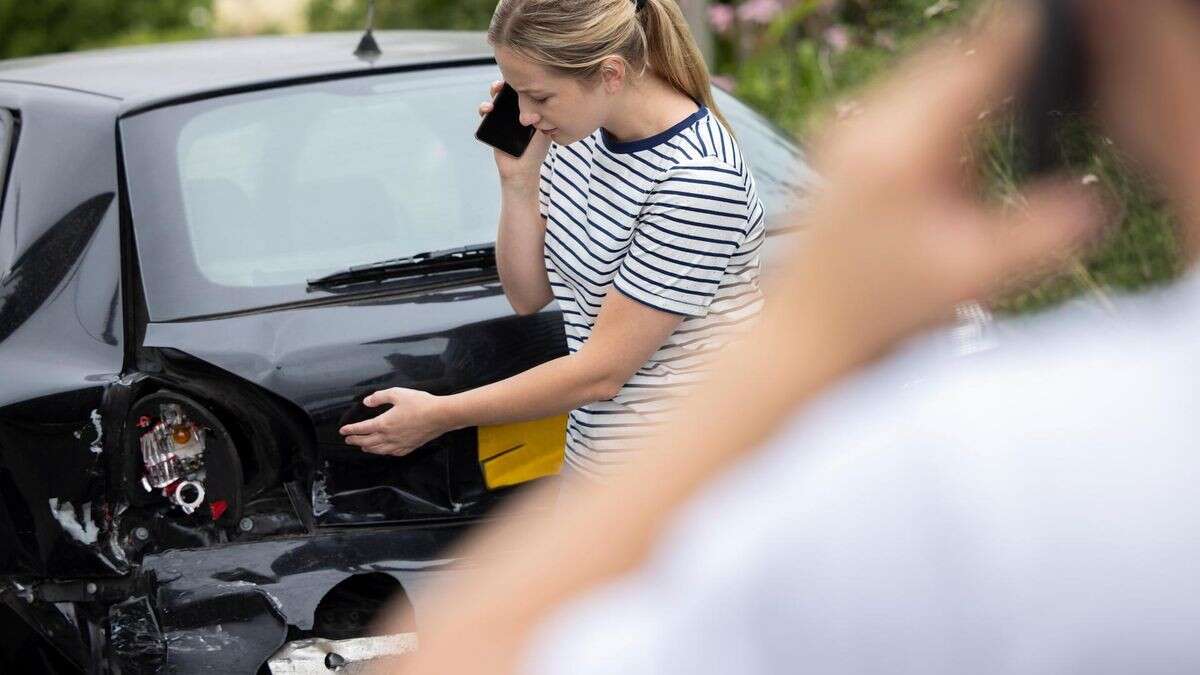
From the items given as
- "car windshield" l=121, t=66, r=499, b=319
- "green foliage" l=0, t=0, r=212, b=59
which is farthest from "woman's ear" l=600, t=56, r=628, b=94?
"green foliage" l=0, t=0, r=212, b=59

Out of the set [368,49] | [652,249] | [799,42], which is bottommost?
[652,249]

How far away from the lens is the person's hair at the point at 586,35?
102 inches

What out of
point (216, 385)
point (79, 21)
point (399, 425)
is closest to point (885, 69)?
point (399, 425)

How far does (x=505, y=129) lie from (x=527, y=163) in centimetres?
7

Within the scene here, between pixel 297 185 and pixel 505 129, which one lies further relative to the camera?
pixel 297 185

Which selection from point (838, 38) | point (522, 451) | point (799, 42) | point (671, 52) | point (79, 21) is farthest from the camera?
point (79, 21)

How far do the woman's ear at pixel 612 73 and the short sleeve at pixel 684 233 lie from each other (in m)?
0.17

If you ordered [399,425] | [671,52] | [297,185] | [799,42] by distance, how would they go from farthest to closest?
1. [799,42]
2. [297,185]
3. [399,425]
4. [671,52]

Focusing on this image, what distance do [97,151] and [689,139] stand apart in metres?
1.31

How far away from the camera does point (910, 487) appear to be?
2.99ft

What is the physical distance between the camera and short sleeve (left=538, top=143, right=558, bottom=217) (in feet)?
9.37

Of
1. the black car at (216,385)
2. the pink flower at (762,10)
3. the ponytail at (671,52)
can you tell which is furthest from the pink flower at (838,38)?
the ponytail at (671,52)

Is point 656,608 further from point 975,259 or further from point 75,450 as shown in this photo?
point 75,450

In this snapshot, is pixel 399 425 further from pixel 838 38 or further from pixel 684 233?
pixel 838 38
